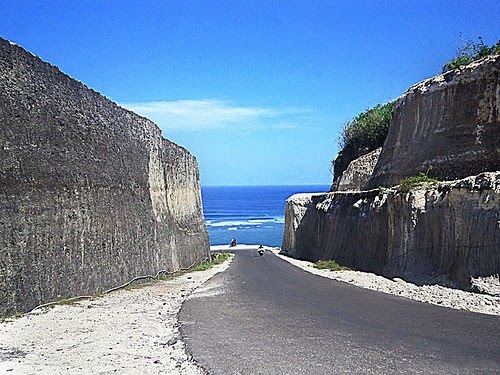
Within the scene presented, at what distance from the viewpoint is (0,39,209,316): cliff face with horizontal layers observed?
13273mm

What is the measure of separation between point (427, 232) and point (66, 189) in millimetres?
11861

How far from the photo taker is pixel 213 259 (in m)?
43.5

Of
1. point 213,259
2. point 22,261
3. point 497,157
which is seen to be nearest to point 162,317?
point 22,261

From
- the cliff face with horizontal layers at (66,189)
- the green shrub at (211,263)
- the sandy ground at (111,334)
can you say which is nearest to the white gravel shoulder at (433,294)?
the sandy ground at (111,334)

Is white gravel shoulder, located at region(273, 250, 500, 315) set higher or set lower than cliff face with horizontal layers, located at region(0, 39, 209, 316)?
lower

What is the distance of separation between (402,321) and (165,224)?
16587 mm

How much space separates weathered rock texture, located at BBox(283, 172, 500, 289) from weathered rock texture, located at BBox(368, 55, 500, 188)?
1.91 metres

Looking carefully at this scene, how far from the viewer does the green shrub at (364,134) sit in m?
49.5

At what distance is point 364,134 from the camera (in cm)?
5156

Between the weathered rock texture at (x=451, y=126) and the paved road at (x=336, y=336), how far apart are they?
7.79m

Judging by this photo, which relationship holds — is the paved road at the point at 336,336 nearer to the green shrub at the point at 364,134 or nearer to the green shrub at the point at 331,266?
the green shrub at the point at 331,266

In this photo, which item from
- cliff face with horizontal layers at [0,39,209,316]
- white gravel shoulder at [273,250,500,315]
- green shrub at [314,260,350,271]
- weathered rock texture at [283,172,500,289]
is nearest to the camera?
cliff face with horizontal layers at [0,39,209,316]

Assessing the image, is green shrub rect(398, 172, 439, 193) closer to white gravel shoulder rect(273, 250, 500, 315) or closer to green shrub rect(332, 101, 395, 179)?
white gravel shoulder rect(273, 250, 500, 315)

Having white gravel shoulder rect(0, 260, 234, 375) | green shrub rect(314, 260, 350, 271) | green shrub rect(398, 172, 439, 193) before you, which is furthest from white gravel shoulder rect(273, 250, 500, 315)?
white gravel shoulder rect(0, 260, 234, 375)
